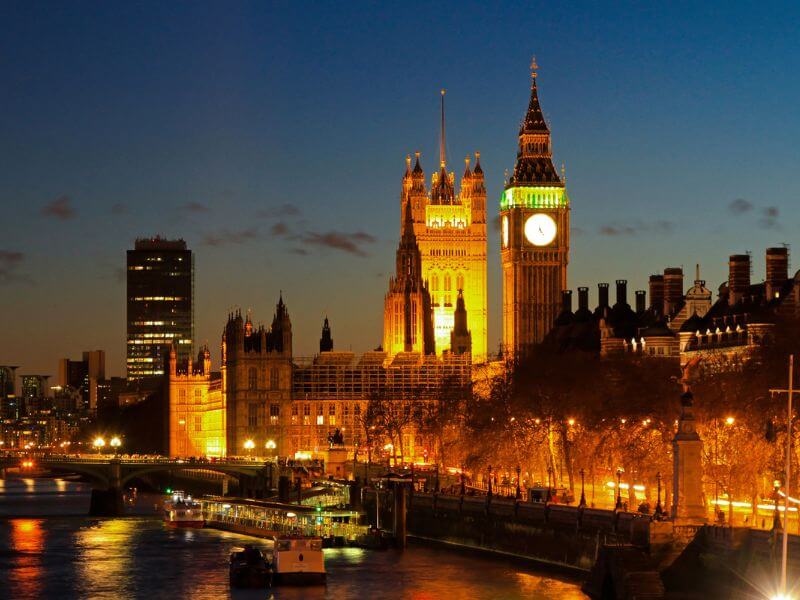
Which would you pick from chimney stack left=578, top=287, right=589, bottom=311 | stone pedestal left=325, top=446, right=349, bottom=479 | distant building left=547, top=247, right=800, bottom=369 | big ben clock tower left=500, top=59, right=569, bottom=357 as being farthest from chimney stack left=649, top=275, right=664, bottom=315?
big ben clock tower left=500, top=59, right=569, bottom=357

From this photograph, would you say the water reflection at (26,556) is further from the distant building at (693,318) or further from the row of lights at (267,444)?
the row of lights at (267,444)

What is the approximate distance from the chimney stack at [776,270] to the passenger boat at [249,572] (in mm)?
47807

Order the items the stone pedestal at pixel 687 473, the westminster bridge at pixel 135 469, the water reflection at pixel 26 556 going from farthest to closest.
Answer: the westminster bridge at pixel 135 469
the water reflection at pixel 26 556
the stone pedestal at pixel 687 473

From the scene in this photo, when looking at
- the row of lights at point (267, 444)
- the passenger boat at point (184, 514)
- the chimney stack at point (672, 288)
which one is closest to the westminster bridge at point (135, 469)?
the passenger boat at point (184, 514)

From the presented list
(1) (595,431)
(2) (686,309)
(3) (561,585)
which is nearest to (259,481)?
(2) (686,309)

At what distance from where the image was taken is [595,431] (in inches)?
4333

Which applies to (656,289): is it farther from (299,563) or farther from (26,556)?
(299,563)

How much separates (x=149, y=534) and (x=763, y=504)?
40.8m

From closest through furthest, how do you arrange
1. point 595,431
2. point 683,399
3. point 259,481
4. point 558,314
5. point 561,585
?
point 683,399
point 561,585
point 595,431
point 259,481
point 558,314

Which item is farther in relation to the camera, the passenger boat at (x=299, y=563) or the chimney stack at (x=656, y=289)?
the chimney stack at (x=656, y=289)

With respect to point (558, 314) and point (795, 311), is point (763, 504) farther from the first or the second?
point (558, 314)

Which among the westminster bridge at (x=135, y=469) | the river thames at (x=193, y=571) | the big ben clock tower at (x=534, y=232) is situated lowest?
the river thames at (x=193, y=571)

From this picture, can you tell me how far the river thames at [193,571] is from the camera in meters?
84.7

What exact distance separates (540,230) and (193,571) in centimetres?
10767
